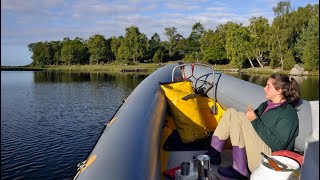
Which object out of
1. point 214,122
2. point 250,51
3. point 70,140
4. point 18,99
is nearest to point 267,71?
point 250,51

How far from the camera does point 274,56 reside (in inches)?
2032

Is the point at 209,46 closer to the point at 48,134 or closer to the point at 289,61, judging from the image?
the point at 289,61

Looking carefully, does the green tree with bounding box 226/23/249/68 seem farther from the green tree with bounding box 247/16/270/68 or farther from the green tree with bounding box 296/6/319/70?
the green tree with bounding box 296/6/319/70

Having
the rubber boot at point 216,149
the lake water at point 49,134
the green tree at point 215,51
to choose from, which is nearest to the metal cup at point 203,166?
the rubber boot at point 216,149

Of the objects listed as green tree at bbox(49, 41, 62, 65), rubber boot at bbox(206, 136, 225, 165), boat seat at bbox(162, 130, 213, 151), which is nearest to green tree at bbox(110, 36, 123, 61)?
green tree at bbox(49, 41, 62, 65)

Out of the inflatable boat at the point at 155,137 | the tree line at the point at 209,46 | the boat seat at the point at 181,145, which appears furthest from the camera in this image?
the tree line at the point at 209,46

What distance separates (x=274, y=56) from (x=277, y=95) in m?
51.4

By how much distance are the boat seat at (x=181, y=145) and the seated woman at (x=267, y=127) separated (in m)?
0.95

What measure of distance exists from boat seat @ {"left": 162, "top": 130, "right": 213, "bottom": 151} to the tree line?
114 ft

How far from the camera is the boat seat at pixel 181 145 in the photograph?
176 inches

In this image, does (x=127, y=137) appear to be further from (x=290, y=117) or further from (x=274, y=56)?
(x=274, y=56)

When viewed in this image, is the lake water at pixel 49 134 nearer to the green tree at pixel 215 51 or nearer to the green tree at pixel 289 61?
the green tree at pixel 289 61

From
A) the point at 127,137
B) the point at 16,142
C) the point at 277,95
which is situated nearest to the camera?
the point at 127,137

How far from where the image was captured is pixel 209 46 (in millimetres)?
70188
